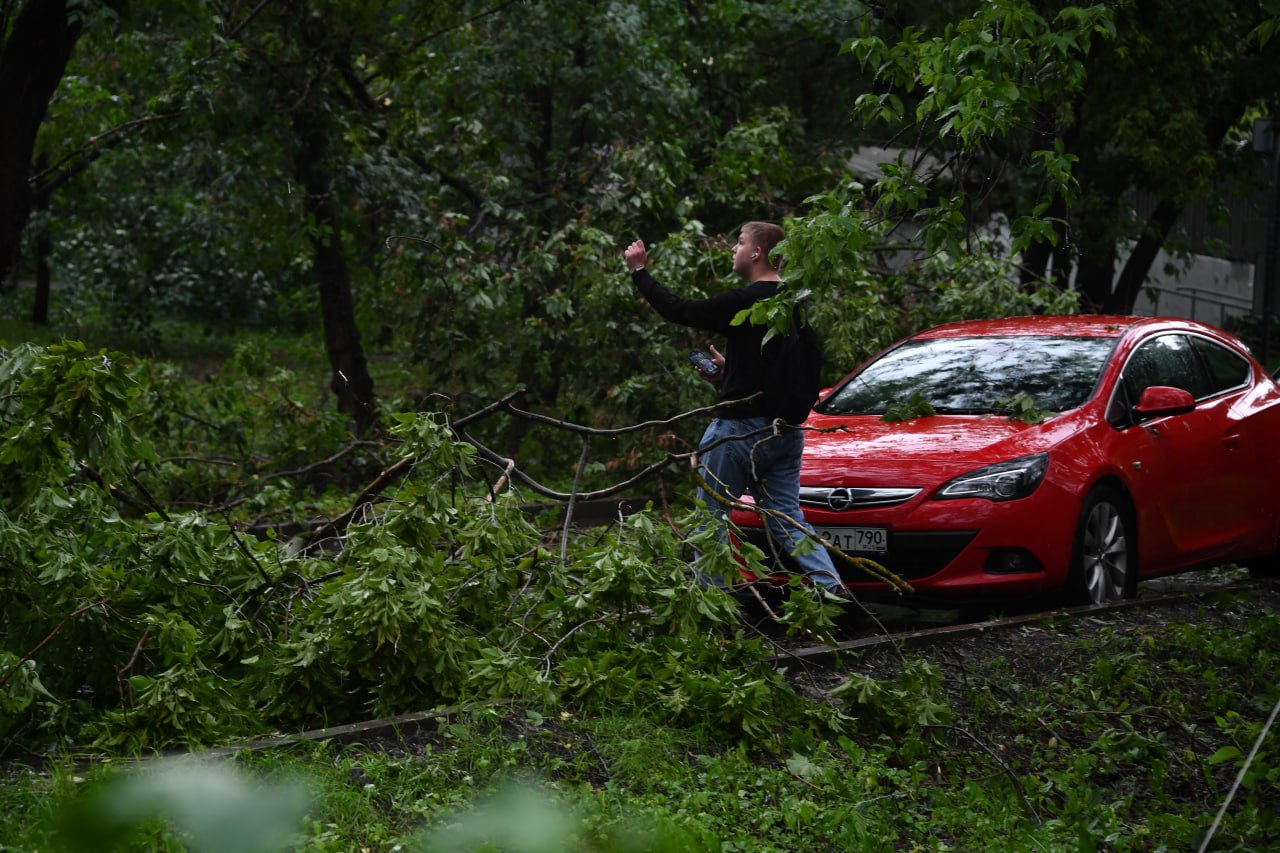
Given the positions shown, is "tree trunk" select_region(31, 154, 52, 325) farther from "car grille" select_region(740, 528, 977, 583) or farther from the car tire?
the car tire

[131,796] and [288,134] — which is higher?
[288,134]

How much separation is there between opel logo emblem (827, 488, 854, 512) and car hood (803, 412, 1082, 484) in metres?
0.07

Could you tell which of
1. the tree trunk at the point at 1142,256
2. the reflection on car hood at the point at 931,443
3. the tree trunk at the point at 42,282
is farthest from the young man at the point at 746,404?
the tree trunk at the point at 42,282

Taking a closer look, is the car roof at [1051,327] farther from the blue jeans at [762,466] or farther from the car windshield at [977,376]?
the blue jeans at [762,466]

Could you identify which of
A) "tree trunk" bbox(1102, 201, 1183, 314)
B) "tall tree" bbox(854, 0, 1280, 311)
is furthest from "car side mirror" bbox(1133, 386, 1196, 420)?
"tree trunk" bbox(1102, 201, 1183, 314)

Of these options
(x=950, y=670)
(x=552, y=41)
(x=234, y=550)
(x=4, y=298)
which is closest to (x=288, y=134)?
(x=552, y=41)

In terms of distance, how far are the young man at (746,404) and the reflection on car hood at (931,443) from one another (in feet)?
1.50

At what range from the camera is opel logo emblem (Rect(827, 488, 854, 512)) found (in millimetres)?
7402

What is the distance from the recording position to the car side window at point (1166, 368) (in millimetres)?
8250

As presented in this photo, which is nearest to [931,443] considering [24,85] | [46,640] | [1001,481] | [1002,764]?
[1001,481]

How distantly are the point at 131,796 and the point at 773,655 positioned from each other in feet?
17.2

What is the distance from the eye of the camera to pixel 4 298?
3006 centimetres

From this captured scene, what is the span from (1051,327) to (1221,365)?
1.23m

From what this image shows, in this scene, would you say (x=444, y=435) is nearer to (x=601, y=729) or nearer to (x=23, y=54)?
(x=601, y=729)
